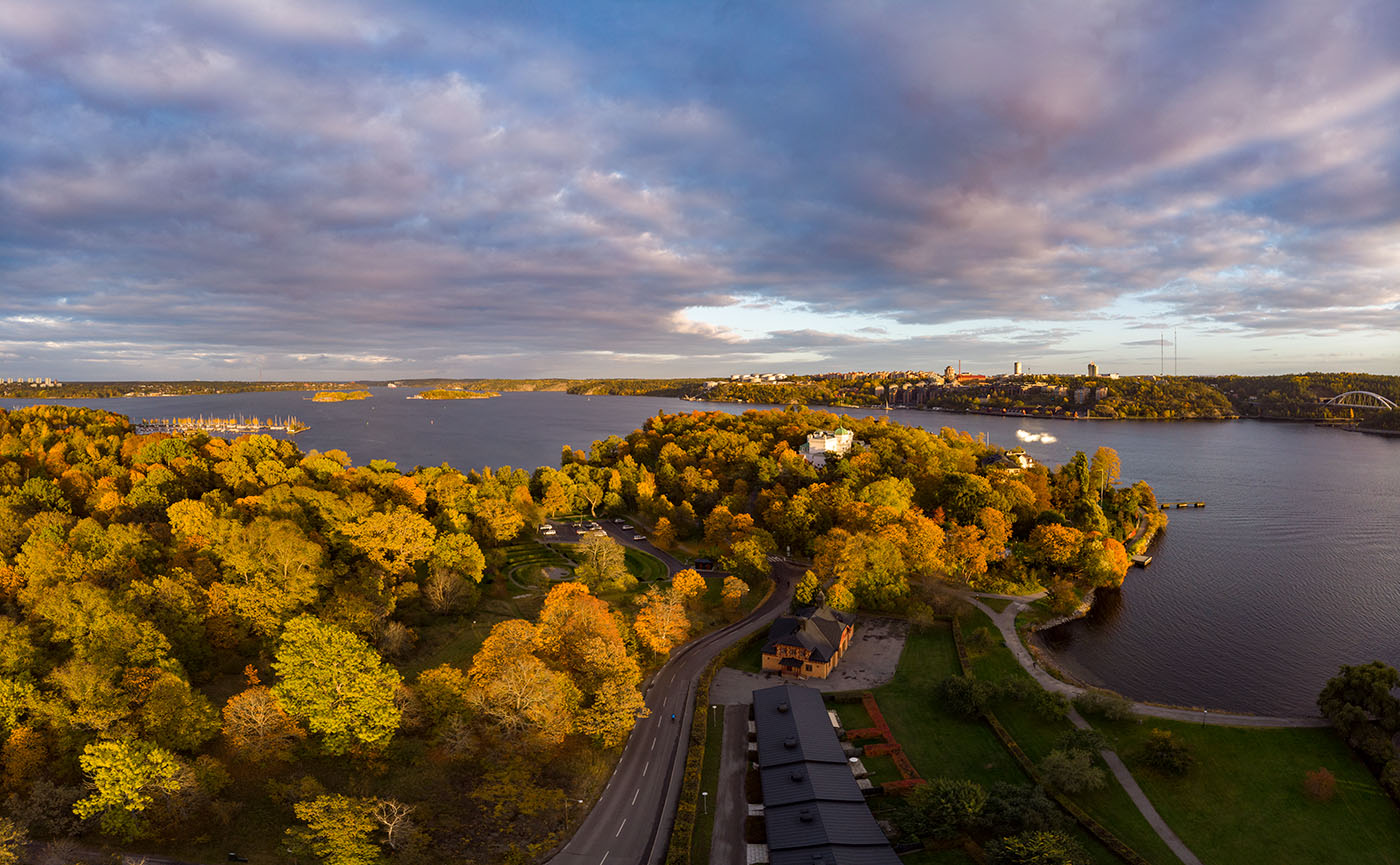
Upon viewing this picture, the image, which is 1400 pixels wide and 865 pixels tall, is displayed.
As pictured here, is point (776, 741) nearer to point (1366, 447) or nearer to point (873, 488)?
point (873, 488)

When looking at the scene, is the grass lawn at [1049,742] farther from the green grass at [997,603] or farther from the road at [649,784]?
the road at [649,784]

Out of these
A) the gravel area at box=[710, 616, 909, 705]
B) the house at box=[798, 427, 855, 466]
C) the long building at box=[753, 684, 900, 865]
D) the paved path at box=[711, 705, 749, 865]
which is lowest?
the paved path at box=[711, 705, 749, 865]

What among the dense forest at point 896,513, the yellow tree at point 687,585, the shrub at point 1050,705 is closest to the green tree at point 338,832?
the yellow tree at point 687,585

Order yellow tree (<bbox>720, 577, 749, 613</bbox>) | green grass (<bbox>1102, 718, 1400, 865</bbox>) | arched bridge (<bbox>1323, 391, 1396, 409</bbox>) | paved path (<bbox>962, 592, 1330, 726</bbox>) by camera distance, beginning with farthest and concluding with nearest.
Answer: arched bridge (<bbox>1323, 391, 1396, 409</bbox>)
yellow tree (<bbox>720, 577, 749, 613</bbox>)
paved path (<bbox>962, 592, 1330, 726</bbox>)
green grass (<bbox>1102, 718, 1400, 865</bbox>)

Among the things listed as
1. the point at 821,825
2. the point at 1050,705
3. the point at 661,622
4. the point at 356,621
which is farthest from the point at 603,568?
the point at 1050,705

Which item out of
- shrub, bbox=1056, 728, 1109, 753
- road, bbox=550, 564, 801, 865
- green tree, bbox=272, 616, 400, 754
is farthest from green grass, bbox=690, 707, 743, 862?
shrub, bbox=1056, 728, 1109, 753

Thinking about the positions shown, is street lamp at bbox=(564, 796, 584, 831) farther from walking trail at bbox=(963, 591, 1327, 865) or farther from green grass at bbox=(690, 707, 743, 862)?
walking trail at bbox=(963, 591, 1327, 865)

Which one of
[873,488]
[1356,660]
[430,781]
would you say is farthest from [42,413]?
[1356,660]
